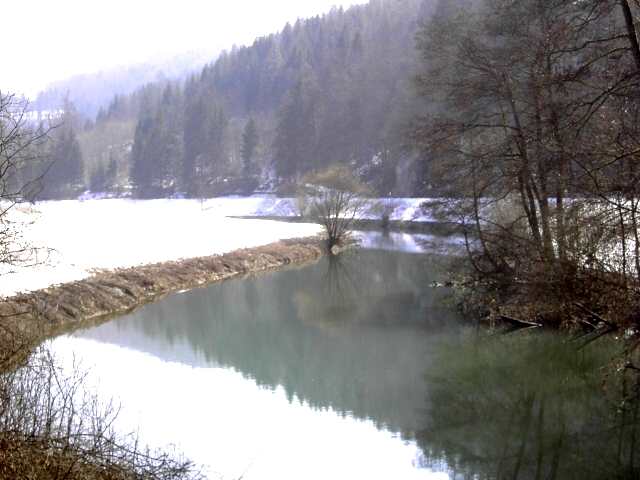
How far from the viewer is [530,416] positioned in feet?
32.4

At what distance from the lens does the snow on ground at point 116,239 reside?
19.2 metres

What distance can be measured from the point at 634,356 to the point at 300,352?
6.85 m

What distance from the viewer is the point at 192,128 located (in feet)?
273

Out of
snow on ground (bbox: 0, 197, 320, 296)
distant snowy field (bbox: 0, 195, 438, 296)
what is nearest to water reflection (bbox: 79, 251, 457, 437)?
distant snowy field (bbox: 0, 195, 438, 296)

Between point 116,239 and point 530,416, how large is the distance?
2318 cm

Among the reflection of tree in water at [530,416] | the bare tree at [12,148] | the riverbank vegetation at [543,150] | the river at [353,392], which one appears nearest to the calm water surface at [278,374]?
the river at [353,392]

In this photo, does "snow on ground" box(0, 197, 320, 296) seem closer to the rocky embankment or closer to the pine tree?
the rocky embankment

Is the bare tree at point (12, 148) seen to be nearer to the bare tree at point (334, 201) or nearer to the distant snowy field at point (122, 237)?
the distant snowy field at point (122, 237)

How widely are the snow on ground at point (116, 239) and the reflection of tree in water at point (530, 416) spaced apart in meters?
8.76

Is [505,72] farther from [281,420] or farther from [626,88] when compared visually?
[281,420]

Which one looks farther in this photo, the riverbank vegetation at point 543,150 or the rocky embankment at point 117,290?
the rocky embankment at point 117,290

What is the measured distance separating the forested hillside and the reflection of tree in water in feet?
107

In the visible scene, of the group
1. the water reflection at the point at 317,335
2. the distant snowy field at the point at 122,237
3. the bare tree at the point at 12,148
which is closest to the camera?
the bare tree at the point at 12,148

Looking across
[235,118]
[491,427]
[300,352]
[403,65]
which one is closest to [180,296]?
[300,352]
